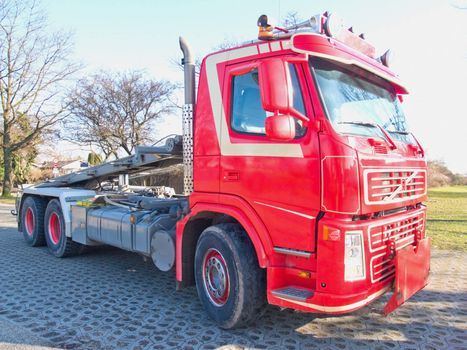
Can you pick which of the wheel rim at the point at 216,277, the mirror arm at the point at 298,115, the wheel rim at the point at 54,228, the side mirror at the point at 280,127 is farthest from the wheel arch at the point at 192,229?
the wheel rim at the point at 54,228

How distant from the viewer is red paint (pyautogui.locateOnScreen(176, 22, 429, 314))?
3.31 m

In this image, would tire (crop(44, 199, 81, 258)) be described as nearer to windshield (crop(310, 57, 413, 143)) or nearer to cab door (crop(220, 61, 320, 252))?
cab door (crop(220, 61, 320, 252))

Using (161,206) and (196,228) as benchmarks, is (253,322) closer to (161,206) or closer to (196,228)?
(196,228)

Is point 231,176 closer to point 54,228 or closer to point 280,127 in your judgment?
point 280,127

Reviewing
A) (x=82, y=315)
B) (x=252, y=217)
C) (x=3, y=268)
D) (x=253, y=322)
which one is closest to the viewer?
(x=252, y=217)

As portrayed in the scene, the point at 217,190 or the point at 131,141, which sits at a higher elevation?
the point at 131,141

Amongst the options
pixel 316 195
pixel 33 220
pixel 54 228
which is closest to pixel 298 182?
pixel 316 195

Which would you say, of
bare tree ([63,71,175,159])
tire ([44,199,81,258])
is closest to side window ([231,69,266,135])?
tire ([44,199,81,258])

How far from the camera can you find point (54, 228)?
7.84 meters

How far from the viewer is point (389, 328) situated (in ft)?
13.7

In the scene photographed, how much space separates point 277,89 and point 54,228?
245 inches

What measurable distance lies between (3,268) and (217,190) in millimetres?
4513

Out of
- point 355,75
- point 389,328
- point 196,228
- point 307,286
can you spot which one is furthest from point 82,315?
point 355,75

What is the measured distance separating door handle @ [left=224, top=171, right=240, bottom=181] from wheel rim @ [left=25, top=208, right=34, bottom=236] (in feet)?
19.8
